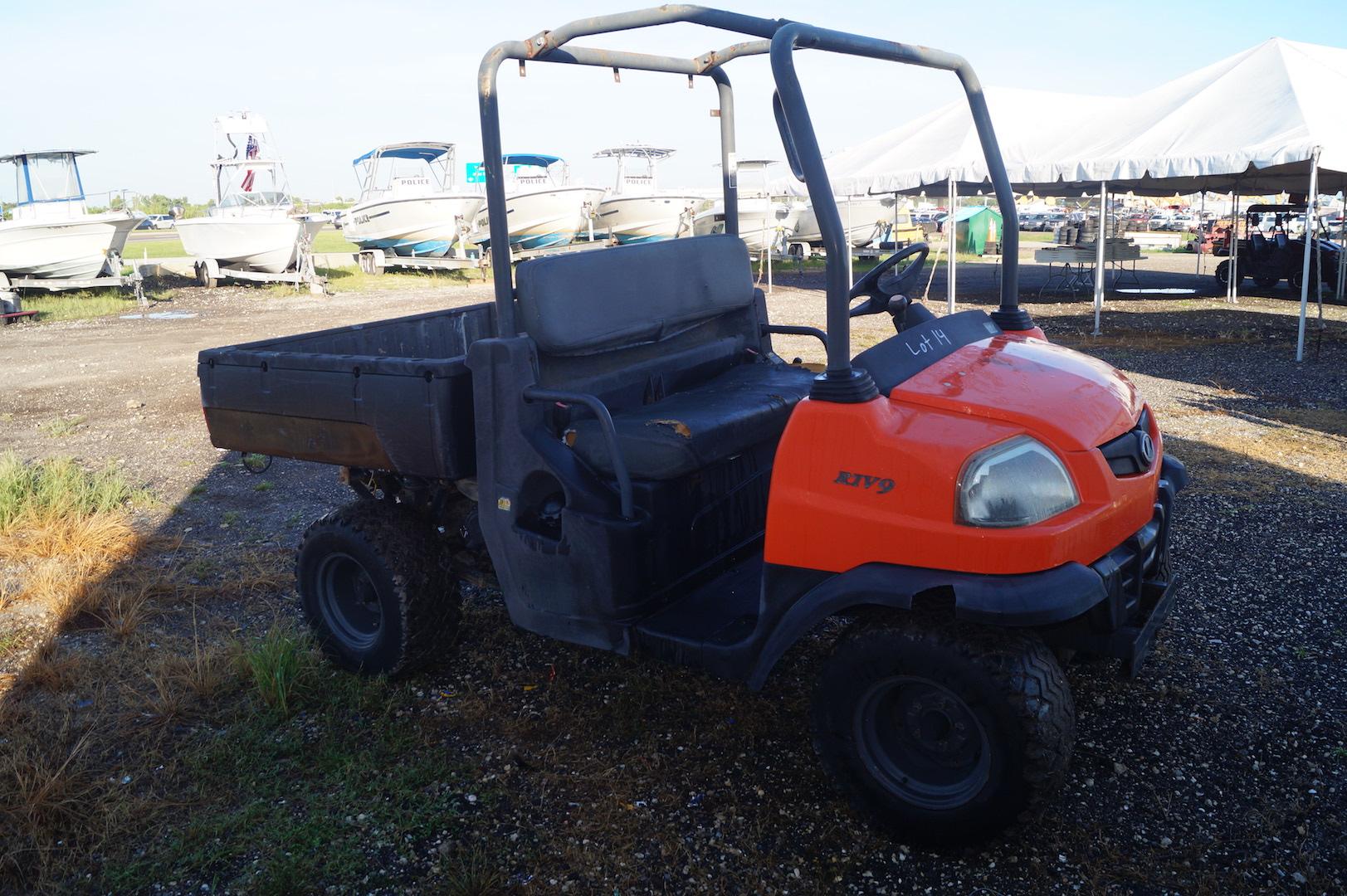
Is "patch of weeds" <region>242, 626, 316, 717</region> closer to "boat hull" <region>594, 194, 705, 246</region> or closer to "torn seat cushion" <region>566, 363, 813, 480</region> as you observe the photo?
"torn seat cushion" <region>566, 363, 813, 480</region>

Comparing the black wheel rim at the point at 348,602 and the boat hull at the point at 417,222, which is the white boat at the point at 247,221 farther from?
the black wheel rim at the point at 348,602

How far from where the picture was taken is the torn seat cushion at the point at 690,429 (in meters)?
2.96

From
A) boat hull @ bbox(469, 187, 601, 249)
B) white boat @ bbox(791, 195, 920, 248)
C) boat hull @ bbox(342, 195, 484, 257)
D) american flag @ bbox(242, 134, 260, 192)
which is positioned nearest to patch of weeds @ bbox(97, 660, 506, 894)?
boat hull @ bbox(469, 187, 601, 249)

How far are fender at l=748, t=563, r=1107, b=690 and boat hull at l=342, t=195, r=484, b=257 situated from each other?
23020mm

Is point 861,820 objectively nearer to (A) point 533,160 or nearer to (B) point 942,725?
(B) point 942,725

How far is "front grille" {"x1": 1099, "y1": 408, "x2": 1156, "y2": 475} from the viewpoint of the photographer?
2.54m

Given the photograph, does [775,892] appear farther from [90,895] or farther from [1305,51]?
[1305,51]

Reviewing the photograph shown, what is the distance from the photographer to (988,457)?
2.36m

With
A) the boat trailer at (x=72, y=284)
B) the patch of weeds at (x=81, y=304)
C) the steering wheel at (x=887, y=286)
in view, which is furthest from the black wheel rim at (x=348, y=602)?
the boat trailer at (x=72, y=284)

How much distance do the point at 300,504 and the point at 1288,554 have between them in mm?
5229

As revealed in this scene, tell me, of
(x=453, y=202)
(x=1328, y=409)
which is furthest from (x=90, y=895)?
(x=453, y=202)

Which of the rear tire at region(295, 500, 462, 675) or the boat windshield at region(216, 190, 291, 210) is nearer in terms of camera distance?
the rear tire at region(295, 500, 462, 675)

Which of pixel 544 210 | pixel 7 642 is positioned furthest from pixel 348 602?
pixel 544 210

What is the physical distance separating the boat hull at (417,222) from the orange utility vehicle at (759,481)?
20877mm
